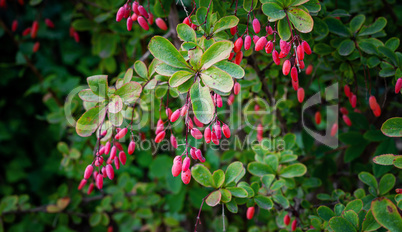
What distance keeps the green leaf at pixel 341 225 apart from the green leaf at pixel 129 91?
0.56 m

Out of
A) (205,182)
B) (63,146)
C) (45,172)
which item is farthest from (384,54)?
(45,172)

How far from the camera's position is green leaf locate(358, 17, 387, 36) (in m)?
0.96

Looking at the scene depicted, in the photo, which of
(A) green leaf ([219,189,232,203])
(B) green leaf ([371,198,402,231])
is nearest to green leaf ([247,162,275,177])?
(A) green leaf ([219,189,232,203])

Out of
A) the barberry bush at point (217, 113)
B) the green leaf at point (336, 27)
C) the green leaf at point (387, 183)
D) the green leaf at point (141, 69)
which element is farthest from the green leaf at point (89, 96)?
the green leaf at point (387, 183)

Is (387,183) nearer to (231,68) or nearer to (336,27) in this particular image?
(336,27)

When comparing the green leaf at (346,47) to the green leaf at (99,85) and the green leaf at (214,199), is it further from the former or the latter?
the green leaf at (99,85)

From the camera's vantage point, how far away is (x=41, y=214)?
1.72m

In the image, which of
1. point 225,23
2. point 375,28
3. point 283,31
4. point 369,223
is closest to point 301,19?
point 283,31

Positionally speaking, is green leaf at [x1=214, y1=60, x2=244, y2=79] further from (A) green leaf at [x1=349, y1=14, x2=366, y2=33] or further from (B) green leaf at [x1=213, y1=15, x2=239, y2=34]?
(A) green leaf at [x1=349, y1=14, x2=366, y2=33]

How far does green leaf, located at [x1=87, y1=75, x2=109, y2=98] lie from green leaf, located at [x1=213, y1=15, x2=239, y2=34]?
0.31 metres

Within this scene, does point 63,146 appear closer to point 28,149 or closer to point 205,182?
point 205,182

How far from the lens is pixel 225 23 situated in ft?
2.44

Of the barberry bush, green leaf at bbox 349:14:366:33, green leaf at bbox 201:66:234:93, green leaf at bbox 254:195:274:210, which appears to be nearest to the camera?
green leaf at bbox 201:66:234:93

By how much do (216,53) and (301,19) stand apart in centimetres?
22
